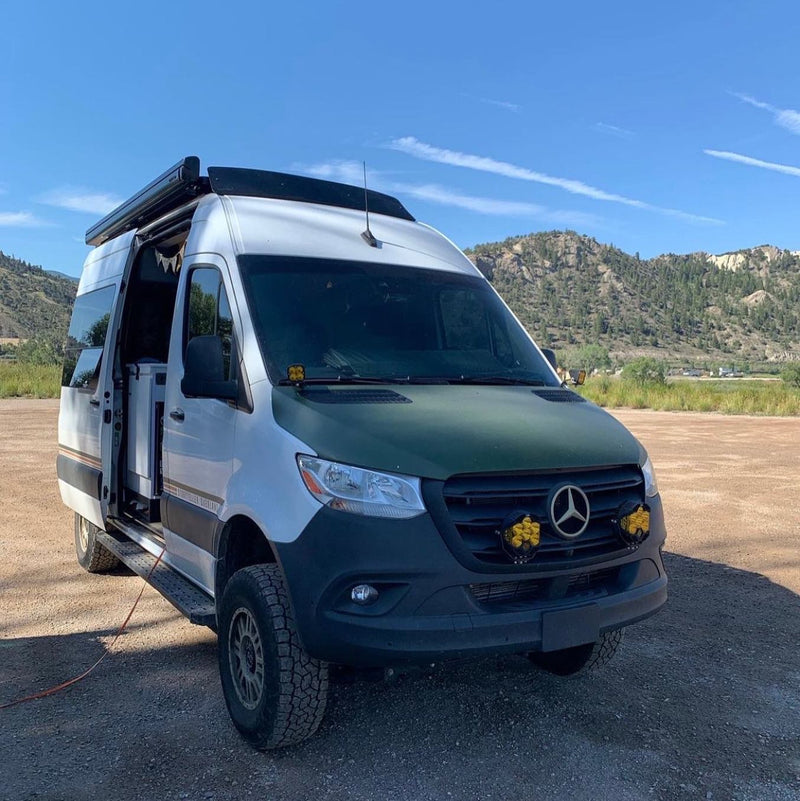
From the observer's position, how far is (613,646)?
4160 millimetres

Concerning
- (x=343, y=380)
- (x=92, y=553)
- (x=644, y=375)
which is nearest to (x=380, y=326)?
(x=343, y=380)

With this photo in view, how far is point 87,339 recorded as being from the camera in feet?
21.7

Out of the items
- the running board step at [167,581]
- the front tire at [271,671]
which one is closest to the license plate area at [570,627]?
the front tire at [271,671]

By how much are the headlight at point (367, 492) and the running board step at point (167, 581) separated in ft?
4.08

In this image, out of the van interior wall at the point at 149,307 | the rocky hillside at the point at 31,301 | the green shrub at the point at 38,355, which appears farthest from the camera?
the rocky hillside at the point at 31,301

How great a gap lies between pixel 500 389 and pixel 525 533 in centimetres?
112

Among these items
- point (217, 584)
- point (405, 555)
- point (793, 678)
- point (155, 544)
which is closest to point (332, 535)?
point (405, 555)

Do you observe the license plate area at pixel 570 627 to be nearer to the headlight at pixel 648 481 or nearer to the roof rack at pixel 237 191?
the headlight at pixel 648 481

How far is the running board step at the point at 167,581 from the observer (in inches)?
155

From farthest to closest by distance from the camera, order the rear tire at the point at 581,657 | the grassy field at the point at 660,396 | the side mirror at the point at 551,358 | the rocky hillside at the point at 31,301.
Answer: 1. the rocky hillside at the point at 31,301
2. the grassy field at the point at 660,396
3. the side mirror at the point at 551,358
4. the rear tire at the point at 581,657

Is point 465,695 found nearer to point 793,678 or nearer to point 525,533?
point 525,533

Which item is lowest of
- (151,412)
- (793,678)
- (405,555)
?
(793,678)

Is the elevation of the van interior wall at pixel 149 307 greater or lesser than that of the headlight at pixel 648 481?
greater

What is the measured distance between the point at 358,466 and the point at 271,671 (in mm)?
961
